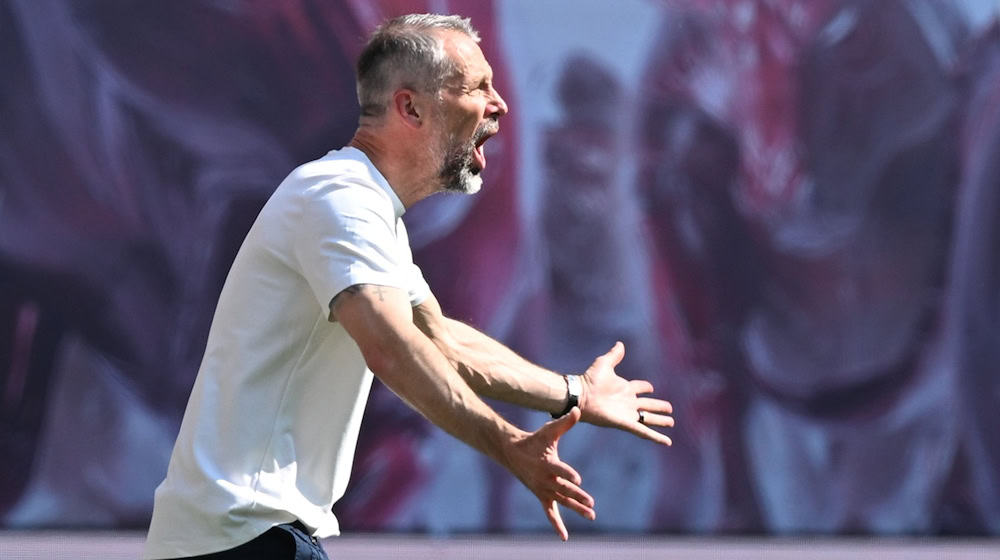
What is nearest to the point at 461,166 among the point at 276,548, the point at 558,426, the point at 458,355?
the point at 458,355

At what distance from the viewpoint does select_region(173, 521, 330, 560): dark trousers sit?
89.1 inches

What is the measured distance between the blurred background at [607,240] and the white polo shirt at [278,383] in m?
4.01

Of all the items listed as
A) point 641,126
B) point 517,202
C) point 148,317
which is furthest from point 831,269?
point 148,317

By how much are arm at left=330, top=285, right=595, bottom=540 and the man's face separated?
0.49m

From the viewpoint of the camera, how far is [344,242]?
7.21ft

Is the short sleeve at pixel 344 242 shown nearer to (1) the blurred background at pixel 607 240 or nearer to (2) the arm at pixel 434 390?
(2) the arm at pixel 434 390

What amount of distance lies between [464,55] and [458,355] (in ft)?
1.96

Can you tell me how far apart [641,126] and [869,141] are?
1.11 meters

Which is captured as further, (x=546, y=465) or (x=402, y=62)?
(x=402, y=62)

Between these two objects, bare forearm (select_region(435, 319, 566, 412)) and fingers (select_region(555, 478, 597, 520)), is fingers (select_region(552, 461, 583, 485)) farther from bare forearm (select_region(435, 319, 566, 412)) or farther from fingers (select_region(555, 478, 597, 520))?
bare forearm (select_region(435, 319, 566, 412))

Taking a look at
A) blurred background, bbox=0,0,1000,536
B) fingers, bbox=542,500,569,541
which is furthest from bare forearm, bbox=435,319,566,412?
blurred background, bbox=0,0,1000,536

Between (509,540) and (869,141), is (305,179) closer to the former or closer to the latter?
(509,540)

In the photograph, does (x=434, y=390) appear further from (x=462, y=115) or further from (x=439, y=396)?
(x=462, y=115)

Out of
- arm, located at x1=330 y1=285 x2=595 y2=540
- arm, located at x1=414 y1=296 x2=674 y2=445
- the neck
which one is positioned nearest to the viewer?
A: arm, located at x1=330 y1=285 x2=595 y2=540
